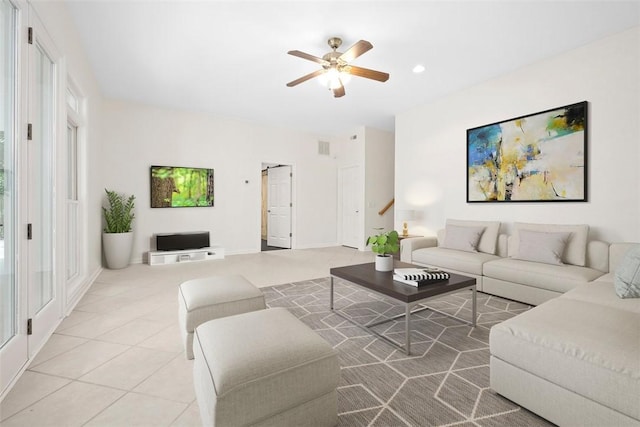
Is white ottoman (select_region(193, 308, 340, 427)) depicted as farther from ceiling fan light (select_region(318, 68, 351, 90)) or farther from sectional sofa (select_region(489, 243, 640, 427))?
ceiling fan light (select_region(318, 68, 351, 90))

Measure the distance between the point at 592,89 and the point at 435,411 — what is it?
3.85 meters

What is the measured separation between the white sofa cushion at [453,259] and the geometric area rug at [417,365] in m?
0.42

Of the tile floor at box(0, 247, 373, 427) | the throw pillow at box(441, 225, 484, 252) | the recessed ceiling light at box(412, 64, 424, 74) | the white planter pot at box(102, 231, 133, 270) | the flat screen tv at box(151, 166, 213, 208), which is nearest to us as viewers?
the tile floor at box(0, 247, 373, 427)

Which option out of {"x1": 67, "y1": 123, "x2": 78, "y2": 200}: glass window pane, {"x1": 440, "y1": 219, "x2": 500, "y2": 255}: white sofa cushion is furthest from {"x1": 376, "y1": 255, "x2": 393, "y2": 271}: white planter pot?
{"x1": 67, "y1": 123, "x2": 78, "y2": 200}: glass window pane

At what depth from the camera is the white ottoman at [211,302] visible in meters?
1.92

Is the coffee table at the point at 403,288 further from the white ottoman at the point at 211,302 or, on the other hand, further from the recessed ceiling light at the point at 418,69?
the recessed ceiling light at the point at 418,69

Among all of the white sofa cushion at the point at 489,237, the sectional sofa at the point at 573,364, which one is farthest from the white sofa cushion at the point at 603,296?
the white sofa cushion at the point at 489,237

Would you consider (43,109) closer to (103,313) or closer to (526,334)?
(103,313)

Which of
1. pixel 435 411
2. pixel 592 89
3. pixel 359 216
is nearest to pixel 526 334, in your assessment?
pixel 435 411

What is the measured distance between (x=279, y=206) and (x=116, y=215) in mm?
3434

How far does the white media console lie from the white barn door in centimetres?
178

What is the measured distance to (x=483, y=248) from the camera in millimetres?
3955

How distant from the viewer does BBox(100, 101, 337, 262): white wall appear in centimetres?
518

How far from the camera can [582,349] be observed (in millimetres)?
1297
